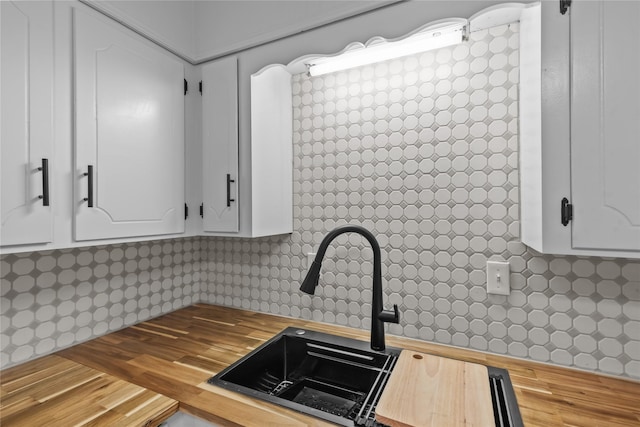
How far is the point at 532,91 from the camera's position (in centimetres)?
98

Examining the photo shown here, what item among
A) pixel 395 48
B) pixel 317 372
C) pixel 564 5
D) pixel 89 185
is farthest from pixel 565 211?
pixel 89 185

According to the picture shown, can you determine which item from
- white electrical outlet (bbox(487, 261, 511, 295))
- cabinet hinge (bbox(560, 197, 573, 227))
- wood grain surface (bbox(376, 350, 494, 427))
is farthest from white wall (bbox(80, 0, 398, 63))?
wood grain surface (bbox(376, 350, 494, 427))

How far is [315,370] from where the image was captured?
50.5 inches

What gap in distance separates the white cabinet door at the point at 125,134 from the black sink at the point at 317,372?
650 millimetres

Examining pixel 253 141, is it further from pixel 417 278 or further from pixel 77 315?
pixel 77 315

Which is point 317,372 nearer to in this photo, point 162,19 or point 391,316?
point 391,316

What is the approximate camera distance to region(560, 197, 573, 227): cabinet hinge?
838 millimetres

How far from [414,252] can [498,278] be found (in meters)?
0.31

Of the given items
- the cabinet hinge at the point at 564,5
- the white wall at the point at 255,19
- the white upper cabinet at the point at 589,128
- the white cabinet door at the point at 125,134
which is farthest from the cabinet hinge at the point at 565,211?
the white cabinet door at the point at 125,134

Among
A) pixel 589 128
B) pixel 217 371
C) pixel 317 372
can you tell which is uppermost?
pixel 589 128

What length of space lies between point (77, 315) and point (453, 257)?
1531 millimetres

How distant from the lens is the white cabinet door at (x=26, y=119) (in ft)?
2.87

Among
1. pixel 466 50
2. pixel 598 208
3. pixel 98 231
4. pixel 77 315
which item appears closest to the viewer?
pixel 598 208

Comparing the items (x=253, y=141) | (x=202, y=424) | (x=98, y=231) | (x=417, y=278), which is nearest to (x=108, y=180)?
(x=98, y=231)
